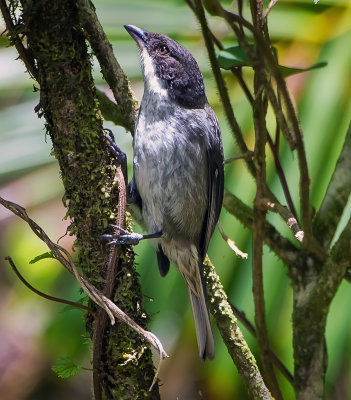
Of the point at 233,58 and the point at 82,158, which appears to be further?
the point at 233,58

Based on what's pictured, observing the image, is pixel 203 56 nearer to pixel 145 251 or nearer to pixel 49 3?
pixel 145 251

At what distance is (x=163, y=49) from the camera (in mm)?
3182

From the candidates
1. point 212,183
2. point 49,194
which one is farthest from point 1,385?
point 212,183

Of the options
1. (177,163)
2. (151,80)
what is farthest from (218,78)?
(151,80)

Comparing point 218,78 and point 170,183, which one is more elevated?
point 218,78

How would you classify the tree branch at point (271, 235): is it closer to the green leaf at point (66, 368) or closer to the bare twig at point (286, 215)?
the bare twig at point (286, 215)

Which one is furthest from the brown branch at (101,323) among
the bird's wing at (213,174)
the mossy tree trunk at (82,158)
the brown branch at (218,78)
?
the bird's wing at (213,174)

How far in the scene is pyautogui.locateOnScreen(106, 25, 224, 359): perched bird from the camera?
2.92m

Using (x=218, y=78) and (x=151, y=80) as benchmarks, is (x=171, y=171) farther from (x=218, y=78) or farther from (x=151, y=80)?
(x=218, y=78)

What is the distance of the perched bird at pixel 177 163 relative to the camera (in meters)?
2.92

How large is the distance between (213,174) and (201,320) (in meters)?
0.69

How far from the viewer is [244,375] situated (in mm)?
2457

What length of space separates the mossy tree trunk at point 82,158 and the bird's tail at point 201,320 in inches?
23.0

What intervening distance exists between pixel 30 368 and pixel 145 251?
2.02m
